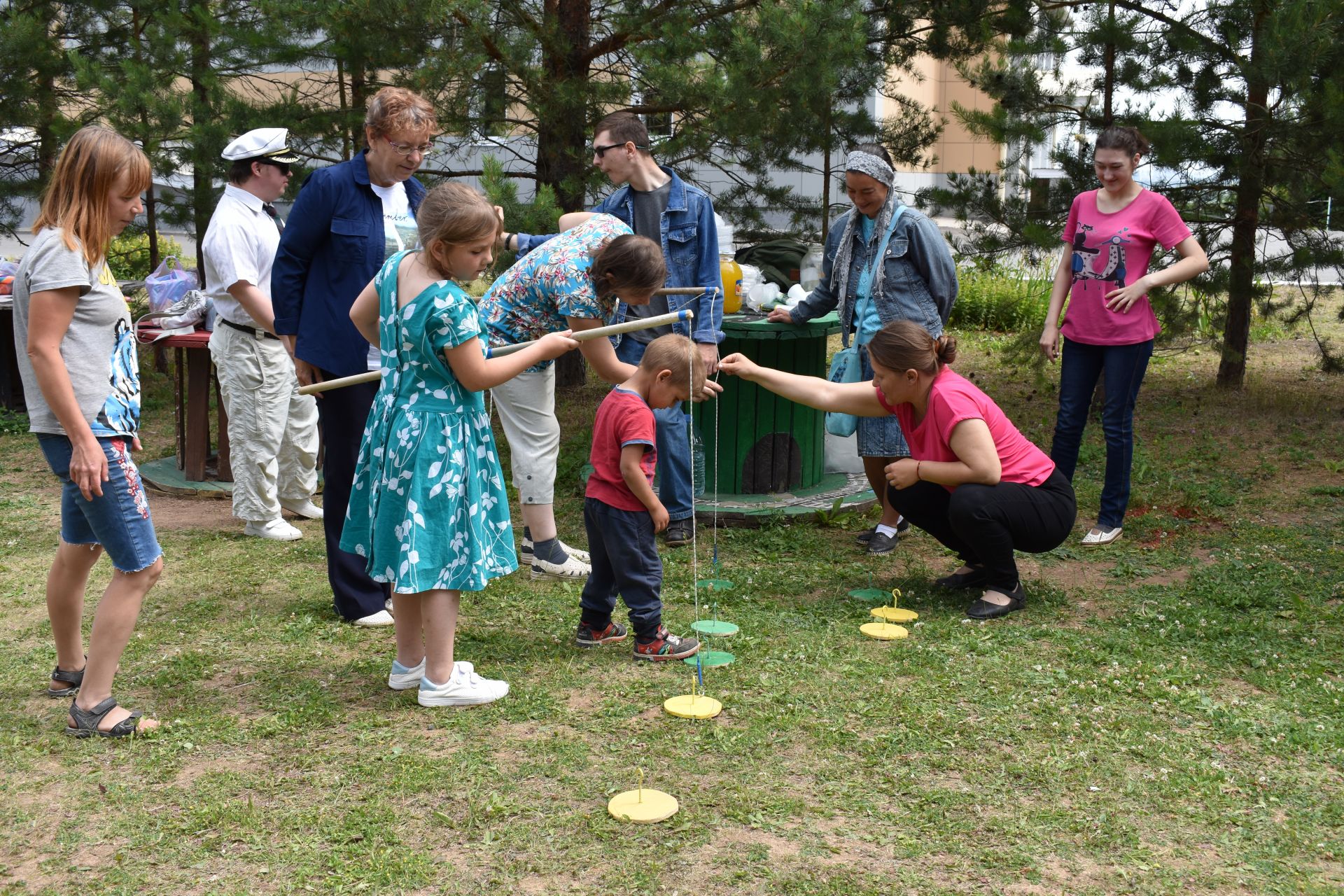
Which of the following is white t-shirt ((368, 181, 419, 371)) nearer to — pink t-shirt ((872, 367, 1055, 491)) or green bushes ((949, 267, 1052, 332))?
pink t-shirt ((872, 367, 1055, 491))

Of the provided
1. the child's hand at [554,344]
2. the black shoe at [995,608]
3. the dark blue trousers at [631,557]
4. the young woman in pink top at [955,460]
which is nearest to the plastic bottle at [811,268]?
the young woman in pink top at [955,460]

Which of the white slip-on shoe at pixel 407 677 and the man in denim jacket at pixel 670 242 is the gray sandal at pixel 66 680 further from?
the man in denim jacket at pixel 670 242

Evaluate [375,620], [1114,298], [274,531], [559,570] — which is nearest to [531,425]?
[559,570]

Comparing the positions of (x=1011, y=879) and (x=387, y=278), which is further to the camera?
(x=387, y=278)

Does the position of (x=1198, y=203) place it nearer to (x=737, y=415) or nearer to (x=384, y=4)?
(x=737, y=415)

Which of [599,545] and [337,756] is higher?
[599,545]

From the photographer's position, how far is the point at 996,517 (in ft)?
13.6

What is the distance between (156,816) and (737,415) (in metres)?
3.52

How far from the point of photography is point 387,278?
10.7 feet

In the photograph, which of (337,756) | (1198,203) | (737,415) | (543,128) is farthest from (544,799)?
(1198,203)

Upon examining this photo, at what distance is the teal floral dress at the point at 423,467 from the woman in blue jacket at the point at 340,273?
72cm

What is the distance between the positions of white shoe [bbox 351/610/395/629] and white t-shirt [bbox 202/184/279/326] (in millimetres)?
1673

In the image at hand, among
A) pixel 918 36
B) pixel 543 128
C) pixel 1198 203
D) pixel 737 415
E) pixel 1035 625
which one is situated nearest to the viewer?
pixel 1035 625

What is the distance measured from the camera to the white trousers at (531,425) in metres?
4.54
